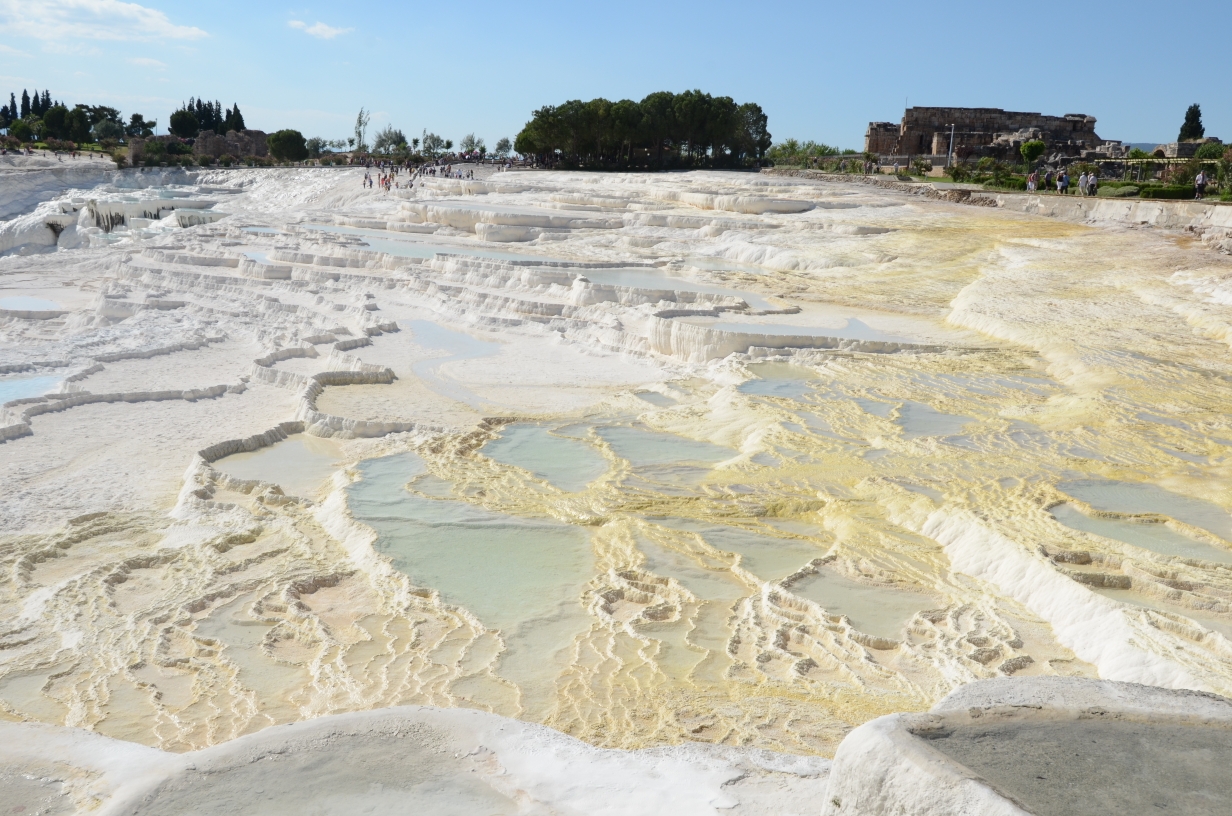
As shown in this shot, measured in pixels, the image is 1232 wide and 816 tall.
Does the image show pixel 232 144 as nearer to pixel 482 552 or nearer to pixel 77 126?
pixel 77 126

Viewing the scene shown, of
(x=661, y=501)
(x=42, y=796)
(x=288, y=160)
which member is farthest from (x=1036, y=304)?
(x=288, y=160)

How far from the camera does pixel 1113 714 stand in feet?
8.05

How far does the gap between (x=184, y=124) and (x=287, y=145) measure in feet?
37.3

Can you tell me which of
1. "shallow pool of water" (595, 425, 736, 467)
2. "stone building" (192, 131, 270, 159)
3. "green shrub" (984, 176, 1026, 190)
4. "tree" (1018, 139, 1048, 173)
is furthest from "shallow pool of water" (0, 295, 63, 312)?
"stone building" (192, 131, 270, 159)

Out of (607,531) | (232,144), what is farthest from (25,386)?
(232,144)

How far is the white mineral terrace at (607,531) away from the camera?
304 centimetres

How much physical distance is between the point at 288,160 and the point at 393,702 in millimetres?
54350

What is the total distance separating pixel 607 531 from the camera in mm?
5789

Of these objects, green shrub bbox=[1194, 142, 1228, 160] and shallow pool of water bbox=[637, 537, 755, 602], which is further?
green shrub bbox=[1194, 142, 1228, 160]

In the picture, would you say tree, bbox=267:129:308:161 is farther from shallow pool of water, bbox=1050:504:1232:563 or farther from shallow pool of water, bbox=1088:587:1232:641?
shallow pool of water, bbox=1088:587:1232:641

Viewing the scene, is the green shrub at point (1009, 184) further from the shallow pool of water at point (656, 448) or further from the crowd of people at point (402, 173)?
the shallow pool of water at point (656, 448)

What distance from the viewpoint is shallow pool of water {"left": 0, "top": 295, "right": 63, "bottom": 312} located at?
44.0 ft

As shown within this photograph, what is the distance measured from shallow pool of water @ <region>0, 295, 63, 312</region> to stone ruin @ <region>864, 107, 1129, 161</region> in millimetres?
28295

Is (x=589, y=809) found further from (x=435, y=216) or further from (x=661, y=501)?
(x=435, y=216)
